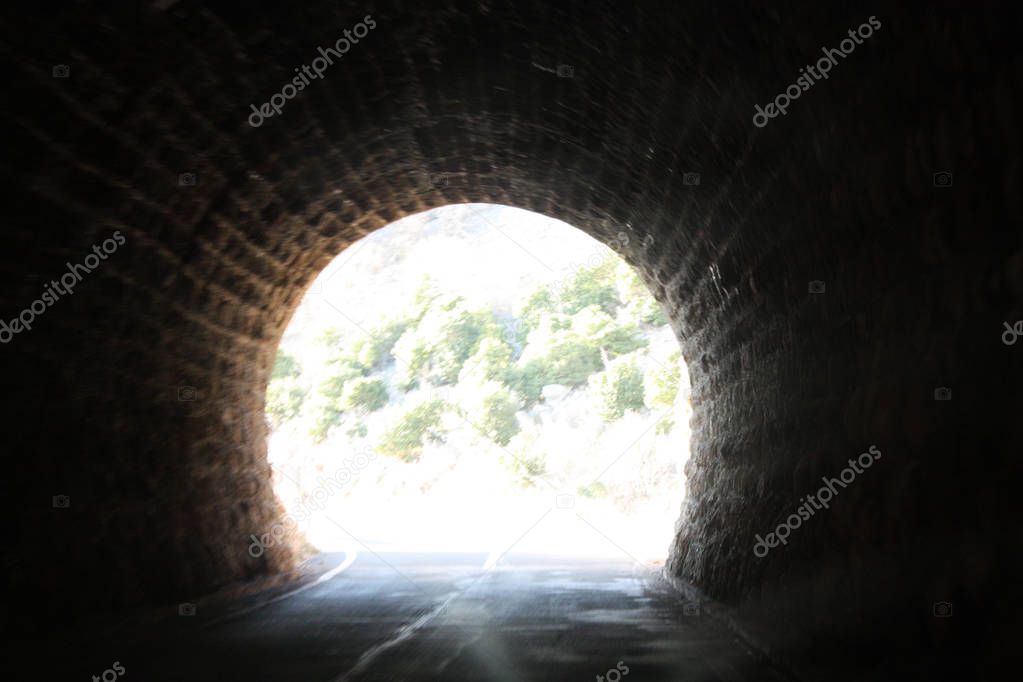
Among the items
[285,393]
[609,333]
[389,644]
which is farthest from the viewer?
[285,393]

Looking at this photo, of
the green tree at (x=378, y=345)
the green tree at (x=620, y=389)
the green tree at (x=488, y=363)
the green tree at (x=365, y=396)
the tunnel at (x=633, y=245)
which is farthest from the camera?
the green tree at (x=378, y=345)

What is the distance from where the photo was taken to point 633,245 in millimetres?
12094

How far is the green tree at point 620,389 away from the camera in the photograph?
1644 inches

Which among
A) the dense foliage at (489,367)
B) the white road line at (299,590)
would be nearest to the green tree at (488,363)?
the dense foliage at (489,367)

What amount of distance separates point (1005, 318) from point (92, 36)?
15.8 feet

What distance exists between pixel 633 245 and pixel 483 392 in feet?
112

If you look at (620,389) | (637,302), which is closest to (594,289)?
(637,302)

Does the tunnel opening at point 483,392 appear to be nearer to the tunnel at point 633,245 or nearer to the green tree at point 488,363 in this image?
the green tree at point 488,363

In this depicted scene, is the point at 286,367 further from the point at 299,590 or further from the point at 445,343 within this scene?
the point at 299,590

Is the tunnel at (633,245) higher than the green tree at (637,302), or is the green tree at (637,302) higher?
the green tree at (637,302)

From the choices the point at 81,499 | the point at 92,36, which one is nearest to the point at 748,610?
the point at 81,499

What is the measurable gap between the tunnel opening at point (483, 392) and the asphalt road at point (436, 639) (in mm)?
14399

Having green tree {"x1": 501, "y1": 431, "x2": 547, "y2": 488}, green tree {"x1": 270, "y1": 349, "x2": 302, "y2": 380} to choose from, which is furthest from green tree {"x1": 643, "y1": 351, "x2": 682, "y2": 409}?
green tree {"x1": 270, "y1": 349, "x2": 302, "y2": 380}

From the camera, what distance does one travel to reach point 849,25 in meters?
4.57
